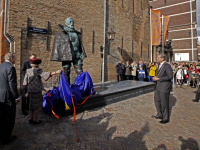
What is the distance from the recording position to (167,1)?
23.1m

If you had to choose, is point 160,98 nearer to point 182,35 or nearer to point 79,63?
point 79,63

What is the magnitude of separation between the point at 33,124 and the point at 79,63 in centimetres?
211

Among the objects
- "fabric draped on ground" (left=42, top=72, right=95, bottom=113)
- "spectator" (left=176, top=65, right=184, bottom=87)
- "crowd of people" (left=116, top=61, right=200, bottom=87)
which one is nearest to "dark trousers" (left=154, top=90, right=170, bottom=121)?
"fabric draped on ground" (left=42, top=72, right=95, bottom=113)

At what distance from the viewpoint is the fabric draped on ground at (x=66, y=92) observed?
3065 millimetres

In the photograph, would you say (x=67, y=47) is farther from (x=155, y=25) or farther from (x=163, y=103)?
(x=155, y=25)

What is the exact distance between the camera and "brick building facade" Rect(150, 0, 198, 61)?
67.9 ft

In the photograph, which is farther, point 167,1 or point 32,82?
point 167,1

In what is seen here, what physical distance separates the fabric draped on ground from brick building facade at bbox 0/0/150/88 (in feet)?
13.4

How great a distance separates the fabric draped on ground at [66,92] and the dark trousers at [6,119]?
875 millimetres

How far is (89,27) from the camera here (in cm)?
933

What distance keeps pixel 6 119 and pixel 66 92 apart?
120 centimetres

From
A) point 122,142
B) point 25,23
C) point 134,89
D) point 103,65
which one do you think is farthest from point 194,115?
point 25,23

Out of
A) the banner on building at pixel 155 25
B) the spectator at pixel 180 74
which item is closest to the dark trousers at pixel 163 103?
the spectator at pixel 180 74

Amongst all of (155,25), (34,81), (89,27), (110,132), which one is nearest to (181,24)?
(155,25)
